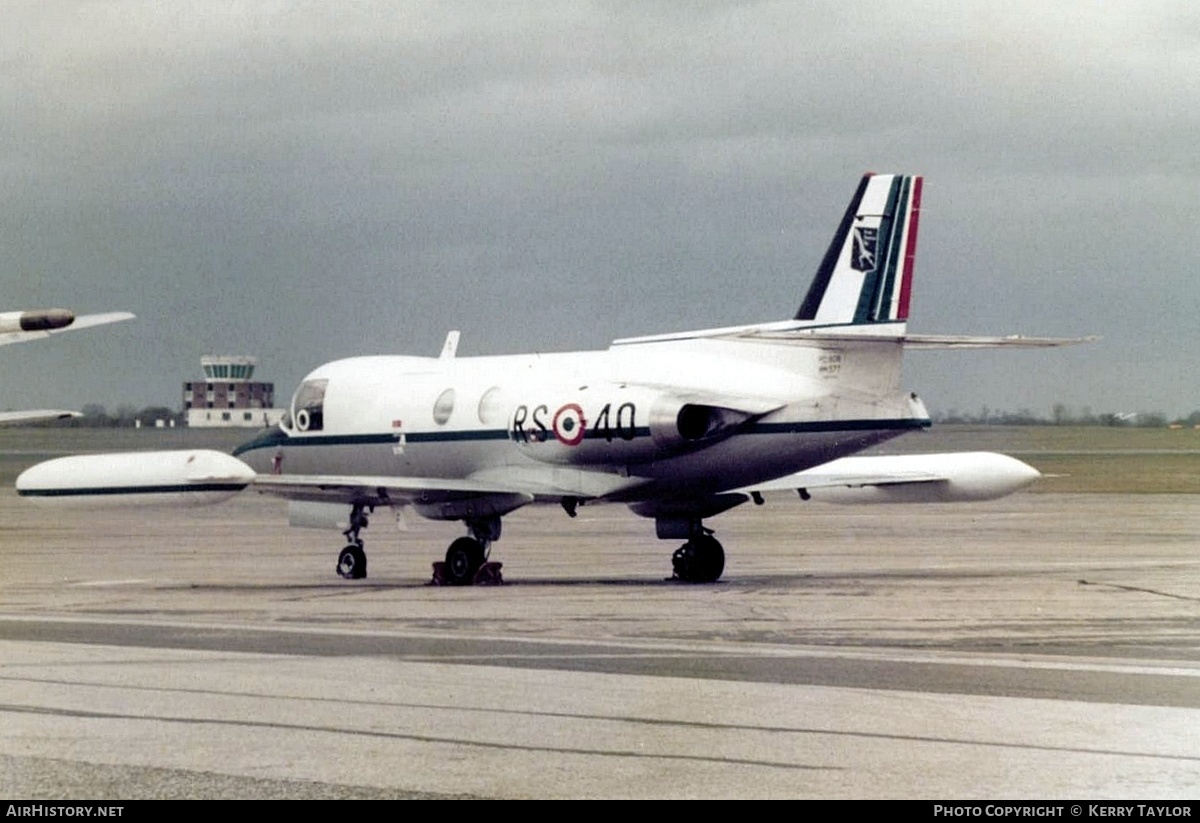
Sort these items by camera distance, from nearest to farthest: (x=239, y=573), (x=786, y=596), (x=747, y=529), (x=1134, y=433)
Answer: (x=786, y=596), (x=239, y=573), (x=747, y=529), (x=1134, y=433)

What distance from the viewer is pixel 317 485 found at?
29.6m

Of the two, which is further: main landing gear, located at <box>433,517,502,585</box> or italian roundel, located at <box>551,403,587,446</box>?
main landing gear, located at <box>433,517,502,585</box>

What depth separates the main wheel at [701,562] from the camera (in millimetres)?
29609

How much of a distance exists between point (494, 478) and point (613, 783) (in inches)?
775

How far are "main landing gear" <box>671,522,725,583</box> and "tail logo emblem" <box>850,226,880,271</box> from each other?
4.81m

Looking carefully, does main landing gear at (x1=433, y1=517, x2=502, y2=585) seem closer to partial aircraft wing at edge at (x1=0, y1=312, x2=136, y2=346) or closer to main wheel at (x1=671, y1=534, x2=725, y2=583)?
main wheel at (x1=671, y1=534, x2=725, y2=583)

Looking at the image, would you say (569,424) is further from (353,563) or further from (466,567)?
(353,563)

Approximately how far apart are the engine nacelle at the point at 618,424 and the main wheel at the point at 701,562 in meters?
1.84

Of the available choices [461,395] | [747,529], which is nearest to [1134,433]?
[747,529]

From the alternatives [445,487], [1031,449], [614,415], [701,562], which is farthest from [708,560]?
[1031,449]

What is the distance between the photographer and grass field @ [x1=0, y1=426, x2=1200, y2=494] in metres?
73.9

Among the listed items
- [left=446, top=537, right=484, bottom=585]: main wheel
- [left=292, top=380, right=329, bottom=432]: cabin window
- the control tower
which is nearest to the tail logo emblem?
[left=446, top=537, right=484, bottom=585]: main wheel

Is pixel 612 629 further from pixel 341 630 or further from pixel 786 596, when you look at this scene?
pixel 786 596

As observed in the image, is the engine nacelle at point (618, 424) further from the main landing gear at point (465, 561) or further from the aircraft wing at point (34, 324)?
the aircraft wing at point (34, 324)
